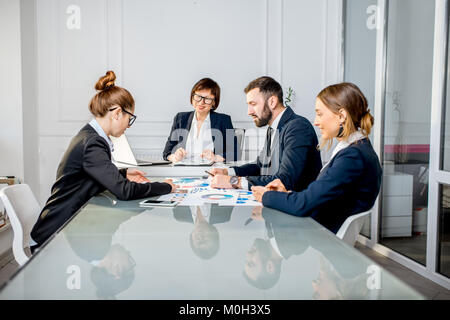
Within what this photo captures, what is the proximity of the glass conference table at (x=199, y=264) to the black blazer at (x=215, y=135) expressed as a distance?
2559mm

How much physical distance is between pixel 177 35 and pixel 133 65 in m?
0.65

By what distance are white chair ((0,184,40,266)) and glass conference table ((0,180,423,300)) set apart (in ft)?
1.46

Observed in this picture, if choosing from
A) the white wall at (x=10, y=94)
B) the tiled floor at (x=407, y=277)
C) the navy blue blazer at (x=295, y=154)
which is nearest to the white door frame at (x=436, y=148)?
the tiled floor at (x=407, y=277)

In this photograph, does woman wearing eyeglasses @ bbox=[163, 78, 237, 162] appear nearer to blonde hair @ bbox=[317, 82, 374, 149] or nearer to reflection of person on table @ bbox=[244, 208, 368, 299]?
blonde hair @ bbox=[317, 82, 374, 149]

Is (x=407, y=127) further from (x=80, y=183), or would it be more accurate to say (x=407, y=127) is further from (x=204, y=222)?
(x=80, y=183)

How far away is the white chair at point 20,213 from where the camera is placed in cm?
185

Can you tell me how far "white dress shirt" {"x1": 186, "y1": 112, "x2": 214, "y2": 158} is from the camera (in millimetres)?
4160

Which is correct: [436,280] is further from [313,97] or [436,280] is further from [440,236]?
[313,97]

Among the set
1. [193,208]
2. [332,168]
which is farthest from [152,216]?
[332,168]

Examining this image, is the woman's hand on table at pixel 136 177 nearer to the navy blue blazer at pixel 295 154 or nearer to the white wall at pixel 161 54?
the navy blue blazer at pixel 295 154

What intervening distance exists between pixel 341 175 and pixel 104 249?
102 cm

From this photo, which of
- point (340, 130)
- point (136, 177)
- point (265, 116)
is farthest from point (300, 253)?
point (265, 116)

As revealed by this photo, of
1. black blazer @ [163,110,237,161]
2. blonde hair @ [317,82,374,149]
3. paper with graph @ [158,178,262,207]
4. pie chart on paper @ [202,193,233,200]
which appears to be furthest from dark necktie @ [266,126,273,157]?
black blazer @ [163,110,237,161]

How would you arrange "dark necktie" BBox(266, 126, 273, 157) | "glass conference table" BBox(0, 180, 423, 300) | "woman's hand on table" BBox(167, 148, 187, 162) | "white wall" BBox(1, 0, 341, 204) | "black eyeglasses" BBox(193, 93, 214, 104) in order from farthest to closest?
"white wall" BBox(1, 0, 341, 204) < "black eyeglasses" BBox(193, 93, 214, 104) < "woman's hand on table" BBox(167, 148, 187, 162) < "dark necktie" BBox(266, 126, 273, 157) < "glass conference table" BBox(0, 180, 423, 300)
